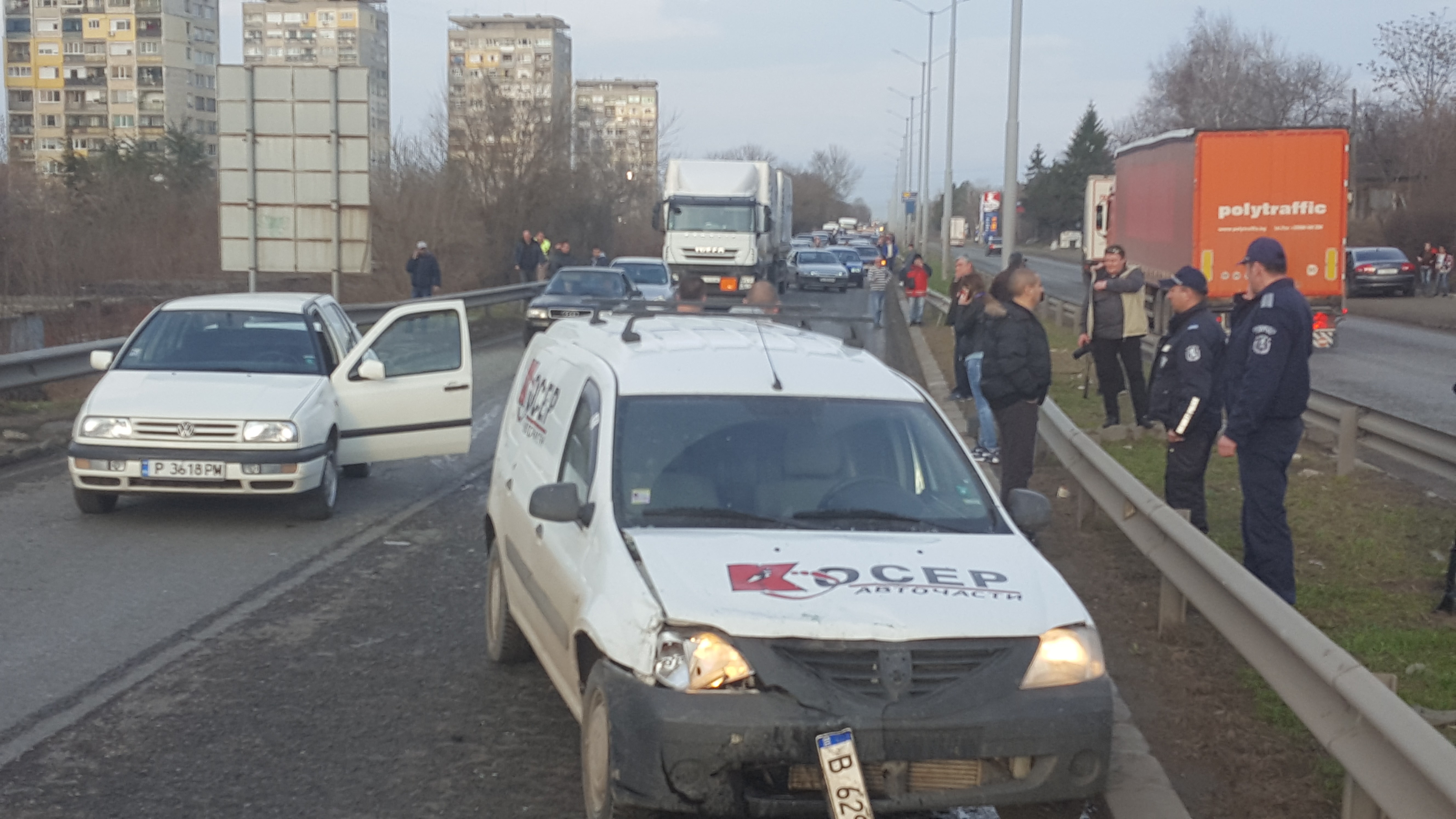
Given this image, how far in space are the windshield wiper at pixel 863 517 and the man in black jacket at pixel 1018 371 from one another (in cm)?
399

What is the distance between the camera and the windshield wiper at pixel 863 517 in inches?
204

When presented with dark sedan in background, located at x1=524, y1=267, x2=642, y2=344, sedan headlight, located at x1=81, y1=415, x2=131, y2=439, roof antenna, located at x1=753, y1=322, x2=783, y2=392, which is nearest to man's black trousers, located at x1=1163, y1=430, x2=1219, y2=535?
roof antenna, located at x1=753, y1=322, x2=783, y2=392

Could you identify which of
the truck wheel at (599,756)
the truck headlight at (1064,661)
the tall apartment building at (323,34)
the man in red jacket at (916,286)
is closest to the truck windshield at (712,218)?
the man in red jacket at (916,286)

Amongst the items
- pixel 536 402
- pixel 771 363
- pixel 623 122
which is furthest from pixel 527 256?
pixel 623 122

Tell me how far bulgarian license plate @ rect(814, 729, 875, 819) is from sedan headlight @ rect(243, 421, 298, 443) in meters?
6.41

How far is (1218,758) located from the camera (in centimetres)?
533

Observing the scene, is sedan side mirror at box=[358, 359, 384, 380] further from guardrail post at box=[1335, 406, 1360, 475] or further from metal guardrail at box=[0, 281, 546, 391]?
guardrail post at box=[1335, 406, 1360, 475]

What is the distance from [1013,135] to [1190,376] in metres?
19.3

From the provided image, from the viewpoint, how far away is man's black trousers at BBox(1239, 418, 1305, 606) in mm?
7012

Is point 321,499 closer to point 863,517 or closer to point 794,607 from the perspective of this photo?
point 863,517

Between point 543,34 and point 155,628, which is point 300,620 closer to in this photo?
point 155,628

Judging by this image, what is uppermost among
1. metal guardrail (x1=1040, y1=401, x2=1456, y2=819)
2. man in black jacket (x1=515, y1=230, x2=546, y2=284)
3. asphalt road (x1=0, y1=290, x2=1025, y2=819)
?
man in black jacket (x1=515, y1=230, x2=546, y2=284)

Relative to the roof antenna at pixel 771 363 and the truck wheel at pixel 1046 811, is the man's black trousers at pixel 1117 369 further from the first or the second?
the truck wheel at pixel 1046 811

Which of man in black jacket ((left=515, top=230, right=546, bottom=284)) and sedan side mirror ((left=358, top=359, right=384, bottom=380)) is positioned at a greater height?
man in black jacket ((left=515, top=230, right=546, bottom=284))
